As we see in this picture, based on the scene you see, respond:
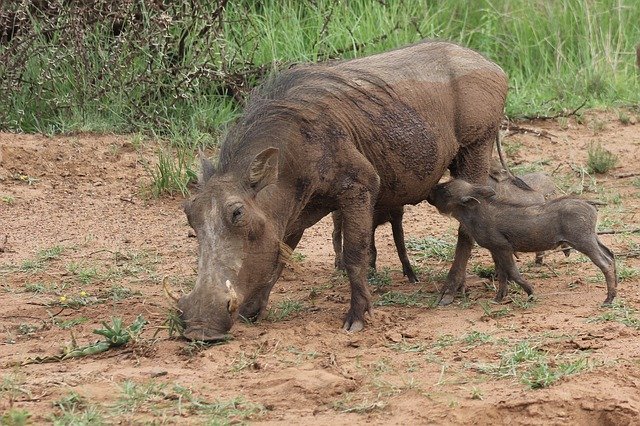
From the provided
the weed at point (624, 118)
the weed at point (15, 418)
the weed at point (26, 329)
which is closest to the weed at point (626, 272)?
the weed at point (26, 329)

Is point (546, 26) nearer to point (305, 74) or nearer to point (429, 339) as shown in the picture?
point (305, 74)

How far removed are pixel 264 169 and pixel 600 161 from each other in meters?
4.27

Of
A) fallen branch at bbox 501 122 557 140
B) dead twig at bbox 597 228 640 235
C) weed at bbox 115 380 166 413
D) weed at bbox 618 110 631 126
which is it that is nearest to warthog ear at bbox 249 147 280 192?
weed at bbox 115 380 166 413

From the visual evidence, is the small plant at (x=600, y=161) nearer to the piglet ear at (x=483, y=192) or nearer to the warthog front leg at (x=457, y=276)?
the warthog front leg at (x=457, y=276)

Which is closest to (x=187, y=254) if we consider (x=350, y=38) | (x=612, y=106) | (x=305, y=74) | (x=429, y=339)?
(x=305, y=74)

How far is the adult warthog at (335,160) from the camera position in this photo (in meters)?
5.27

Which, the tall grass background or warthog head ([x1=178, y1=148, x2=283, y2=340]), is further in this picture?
the tall grass background

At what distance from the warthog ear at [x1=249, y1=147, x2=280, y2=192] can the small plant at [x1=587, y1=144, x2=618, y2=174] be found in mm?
4197

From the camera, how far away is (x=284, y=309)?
6.00 meters

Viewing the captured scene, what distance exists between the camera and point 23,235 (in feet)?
24.7

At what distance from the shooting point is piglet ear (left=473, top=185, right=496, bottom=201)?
6.20 meters

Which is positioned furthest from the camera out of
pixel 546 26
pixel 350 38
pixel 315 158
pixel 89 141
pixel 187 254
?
pixel 546 26

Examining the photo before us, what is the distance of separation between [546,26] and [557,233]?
5.37 m

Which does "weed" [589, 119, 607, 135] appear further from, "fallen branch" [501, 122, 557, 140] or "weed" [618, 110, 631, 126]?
"fallen branch" [501, 122, 557, 140]
